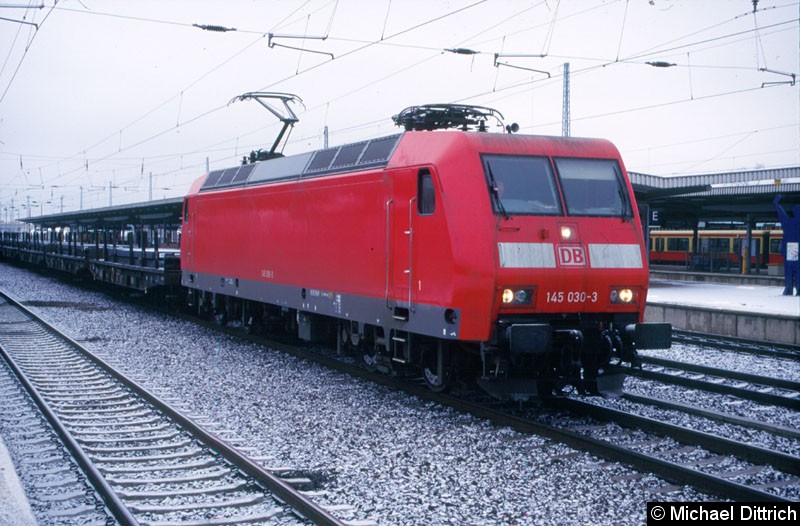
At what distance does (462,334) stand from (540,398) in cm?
151

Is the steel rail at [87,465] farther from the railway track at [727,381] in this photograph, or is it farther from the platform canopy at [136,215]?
the platform canopy at [136,215]

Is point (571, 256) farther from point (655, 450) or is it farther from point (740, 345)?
point (740, 345)

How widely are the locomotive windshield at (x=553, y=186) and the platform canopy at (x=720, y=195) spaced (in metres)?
13.5

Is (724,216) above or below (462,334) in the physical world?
above

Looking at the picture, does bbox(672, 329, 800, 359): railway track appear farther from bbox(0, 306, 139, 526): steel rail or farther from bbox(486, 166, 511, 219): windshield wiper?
bbox(0, 306, 139, 526): steel rail

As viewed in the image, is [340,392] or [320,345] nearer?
[340,392]

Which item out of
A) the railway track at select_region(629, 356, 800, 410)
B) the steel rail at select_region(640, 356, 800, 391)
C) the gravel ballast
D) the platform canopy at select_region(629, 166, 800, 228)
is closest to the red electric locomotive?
the gravel ballast

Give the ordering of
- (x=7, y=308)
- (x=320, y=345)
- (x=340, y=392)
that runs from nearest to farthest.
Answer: (x=340, y=392) < (x=320, y=345) < (x=7, y=308)

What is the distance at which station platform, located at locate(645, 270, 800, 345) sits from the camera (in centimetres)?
1620

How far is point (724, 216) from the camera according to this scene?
3650 cm

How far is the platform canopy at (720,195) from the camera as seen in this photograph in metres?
25.5

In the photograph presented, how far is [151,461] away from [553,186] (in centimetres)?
536

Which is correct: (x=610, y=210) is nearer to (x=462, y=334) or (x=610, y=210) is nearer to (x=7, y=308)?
(x=462, y=334)

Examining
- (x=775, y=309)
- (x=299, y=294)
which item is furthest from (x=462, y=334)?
(x=775, y=309)
